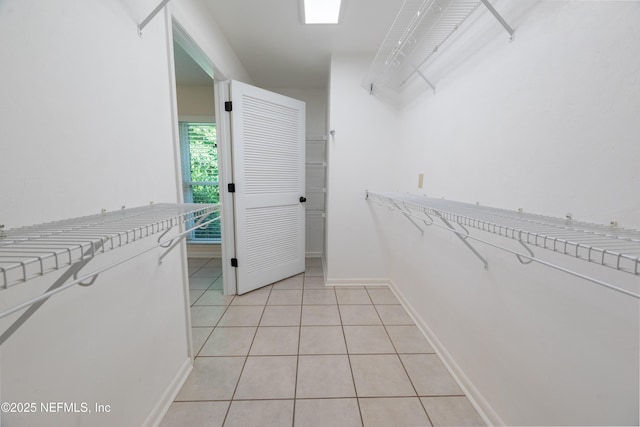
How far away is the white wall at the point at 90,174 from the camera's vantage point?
0.65 meters

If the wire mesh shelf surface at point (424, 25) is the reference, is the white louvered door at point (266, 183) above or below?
below

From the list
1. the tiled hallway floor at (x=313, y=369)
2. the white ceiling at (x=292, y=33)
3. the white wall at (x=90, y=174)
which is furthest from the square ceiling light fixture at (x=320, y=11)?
the tiled hallway floor at (x=313, y=369)

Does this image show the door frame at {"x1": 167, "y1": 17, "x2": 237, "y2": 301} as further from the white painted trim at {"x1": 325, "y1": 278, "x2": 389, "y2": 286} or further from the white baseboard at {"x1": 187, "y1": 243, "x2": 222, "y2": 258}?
the white baseboard at {"x1": 187, "y1": 243, "x2": 222, "y2": 258}

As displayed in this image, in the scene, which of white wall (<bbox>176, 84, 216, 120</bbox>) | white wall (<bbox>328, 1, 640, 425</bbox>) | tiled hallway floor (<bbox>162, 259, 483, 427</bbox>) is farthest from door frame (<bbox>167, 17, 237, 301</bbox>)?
white wall (<bbox>328, 1, 640, 425</bbox>)

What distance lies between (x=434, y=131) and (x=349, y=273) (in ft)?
5.45

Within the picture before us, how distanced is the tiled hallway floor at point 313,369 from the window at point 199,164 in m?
1.84

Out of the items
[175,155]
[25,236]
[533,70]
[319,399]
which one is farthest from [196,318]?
[533,70]

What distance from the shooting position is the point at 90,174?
2.80ft

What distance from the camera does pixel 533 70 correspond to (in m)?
1.00

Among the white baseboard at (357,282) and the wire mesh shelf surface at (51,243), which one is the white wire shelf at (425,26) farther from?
the white baseboard at (357,282)

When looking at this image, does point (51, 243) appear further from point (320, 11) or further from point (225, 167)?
point (320, 11)

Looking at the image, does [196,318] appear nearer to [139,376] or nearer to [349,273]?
[139,376]

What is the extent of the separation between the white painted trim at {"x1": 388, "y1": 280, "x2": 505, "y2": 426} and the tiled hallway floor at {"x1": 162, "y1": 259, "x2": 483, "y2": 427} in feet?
0.11

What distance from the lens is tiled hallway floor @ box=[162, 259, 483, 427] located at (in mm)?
1281
